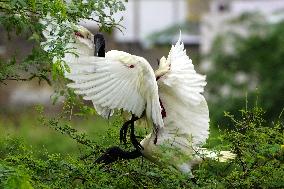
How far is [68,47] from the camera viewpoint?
15.4 feet

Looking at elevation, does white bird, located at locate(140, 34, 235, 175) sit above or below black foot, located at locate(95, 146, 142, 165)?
above

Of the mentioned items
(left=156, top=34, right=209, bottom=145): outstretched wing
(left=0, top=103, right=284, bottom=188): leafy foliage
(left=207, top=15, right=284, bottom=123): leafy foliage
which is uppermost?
(left=156, top=34, right=209, bottom=145): outstretched wing

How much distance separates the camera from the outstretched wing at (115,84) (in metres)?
4.53

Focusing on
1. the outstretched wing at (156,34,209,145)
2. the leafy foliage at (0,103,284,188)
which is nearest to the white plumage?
the outstretched wing at (156,34,209,145)

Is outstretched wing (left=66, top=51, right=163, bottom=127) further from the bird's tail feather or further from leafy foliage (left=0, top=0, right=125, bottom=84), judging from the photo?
the bird's tail feather

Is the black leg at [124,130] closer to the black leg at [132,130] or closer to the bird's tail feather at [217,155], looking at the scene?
the black leg at [132,130]

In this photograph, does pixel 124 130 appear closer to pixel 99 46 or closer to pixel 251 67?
pixel 99 46

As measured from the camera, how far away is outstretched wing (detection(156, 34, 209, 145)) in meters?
4.65

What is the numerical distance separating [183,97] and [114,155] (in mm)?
393

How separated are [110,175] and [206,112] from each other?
2.11ft

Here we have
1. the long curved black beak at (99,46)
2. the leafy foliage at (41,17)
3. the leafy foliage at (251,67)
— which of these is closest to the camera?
the leafy foliage at (41,17)

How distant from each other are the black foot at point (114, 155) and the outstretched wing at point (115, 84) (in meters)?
0.18

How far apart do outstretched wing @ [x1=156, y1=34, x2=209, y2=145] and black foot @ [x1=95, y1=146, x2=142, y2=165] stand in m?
0.23

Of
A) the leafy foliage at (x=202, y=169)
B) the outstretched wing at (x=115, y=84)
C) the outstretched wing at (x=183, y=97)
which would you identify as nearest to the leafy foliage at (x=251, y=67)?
the outstretched wing at (x=183, y=97)
